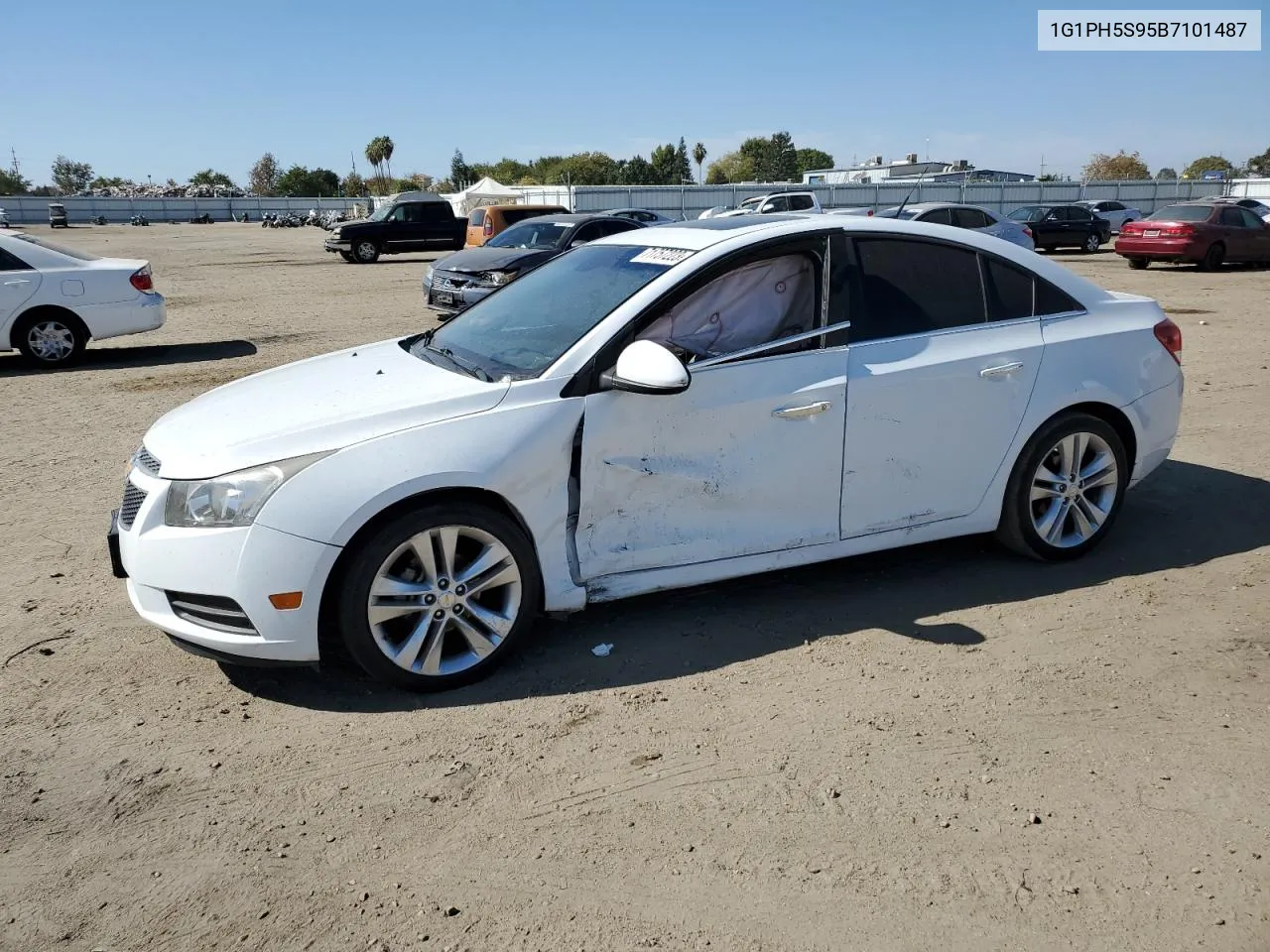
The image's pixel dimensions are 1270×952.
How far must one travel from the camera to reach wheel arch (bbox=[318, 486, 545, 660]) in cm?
371

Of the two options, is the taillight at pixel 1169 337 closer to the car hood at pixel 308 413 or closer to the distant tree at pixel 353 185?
the car hood at pixel 308 413

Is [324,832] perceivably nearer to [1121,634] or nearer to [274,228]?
[1121,634]

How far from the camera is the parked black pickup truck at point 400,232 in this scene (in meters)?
30.5

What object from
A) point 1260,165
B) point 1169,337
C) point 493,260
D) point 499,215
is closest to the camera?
point 1169,337

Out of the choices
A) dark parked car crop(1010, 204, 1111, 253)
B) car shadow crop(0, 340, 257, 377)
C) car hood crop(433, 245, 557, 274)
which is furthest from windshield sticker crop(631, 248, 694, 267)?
dark parked car crop(1010, 204, 1111, 253)

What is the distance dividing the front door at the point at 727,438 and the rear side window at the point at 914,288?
253 millimetres

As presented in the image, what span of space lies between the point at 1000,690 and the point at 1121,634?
0.82 m

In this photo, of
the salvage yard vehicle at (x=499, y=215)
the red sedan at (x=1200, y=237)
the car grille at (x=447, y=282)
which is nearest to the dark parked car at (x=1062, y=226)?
the red sedan at (x=1200, y=237)

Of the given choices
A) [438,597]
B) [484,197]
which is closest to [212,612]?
[438,597]

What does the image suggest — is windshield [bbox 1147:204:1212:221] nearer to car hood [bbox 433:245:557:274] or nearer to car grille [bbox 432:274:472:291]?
car hood [bbox 433:245:557:274]

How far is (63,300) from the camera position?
37.8 feet

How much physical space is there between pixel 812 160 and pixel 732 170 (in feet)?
61.2

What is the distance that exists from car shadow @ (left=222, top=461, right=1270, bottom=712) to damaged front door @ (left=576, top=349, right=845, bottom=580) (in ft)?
1.18

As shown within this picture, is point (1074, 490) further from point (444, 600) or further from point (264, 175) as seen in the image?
point (264, 175)
